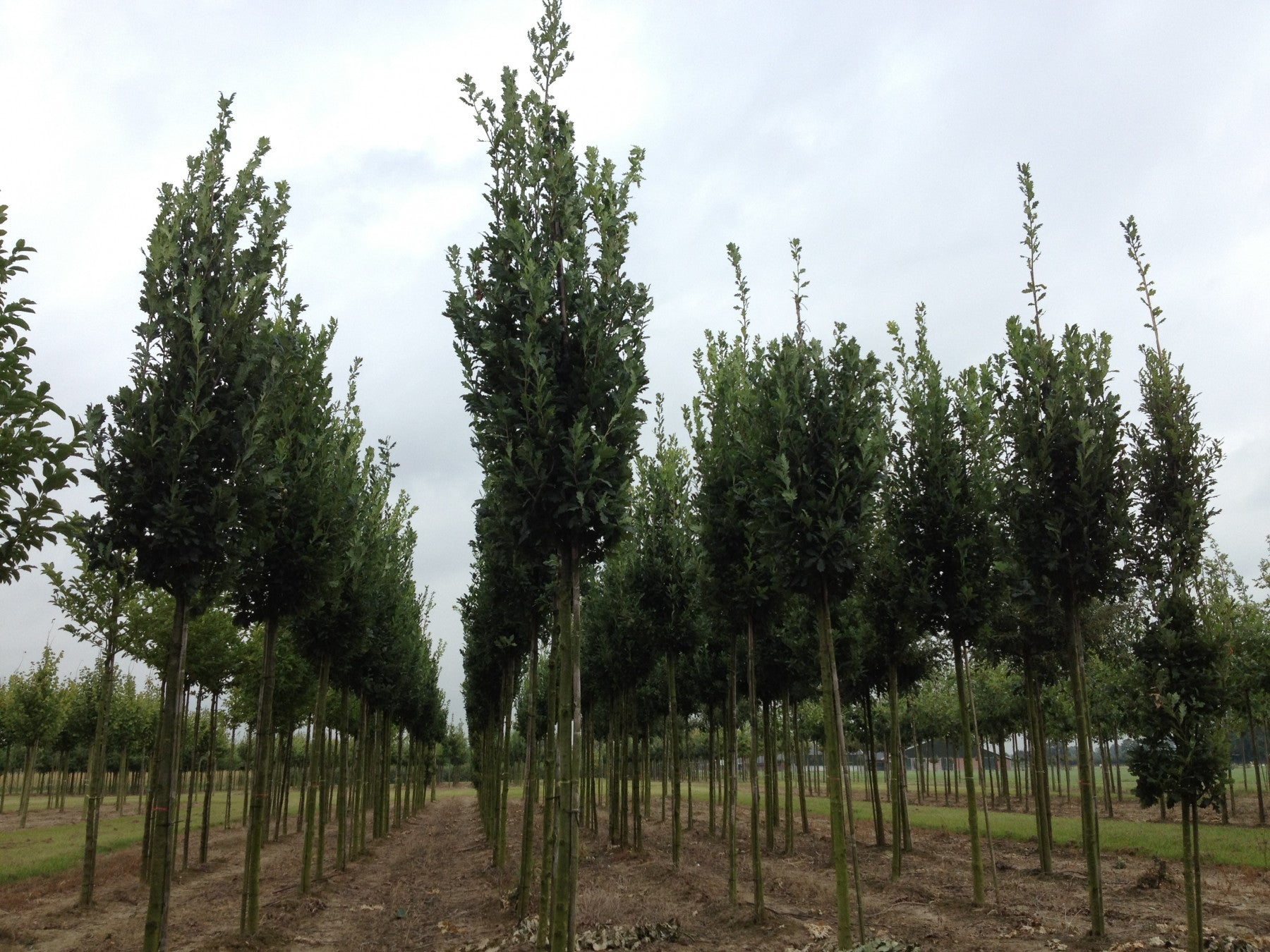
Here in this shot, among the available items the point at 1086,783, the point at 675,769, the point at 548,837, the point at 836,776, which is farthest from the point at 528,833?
the point at 1086,783

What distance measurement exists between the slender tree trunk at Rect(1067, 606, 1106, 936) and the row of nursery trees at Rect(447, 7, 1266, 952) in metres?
0.05

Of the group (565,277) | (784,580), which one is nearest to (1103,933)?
(784,580)

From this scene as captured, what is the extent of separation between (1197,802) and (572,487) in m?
8.41

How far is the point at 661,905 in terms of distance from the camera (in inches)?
492

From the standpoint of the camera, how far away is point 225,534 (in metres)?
7.93

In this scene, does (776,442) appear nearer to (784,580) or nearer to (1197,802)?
(784,580)

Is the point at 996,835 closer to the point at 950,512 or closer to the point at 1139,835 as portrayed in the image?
the point at 1139,835

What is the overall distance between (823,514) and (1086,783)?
5374 millimetres

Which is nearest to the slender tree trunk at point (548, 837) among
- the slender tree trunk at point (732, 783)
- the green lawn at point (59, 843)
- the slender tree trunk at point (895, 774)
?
the slender tree trunk at point (732, 783)

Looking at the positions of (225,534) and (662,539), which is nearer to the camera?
(225,534)

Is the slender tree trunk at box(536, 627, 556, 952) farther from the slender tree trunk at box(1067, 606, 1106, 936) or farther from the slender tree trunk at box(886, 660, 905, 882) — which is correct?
the slender tree trunk at box(886, 660, 905, 882)

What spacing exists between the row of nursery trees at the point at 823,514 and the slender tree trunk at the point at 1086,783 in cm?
5

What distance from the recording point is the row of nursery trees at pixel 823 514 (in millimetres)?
7641

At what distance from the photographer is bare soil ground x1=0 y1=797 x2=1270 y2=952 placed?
35.1ft
